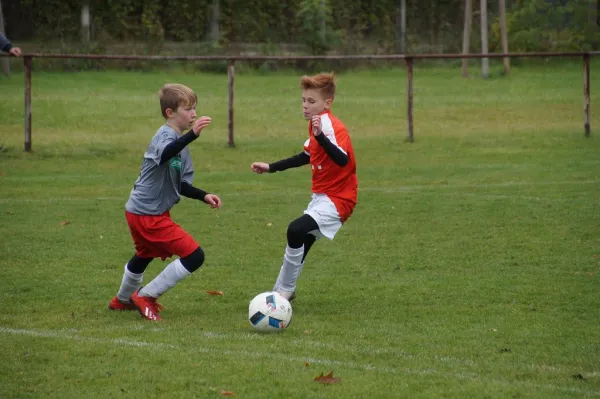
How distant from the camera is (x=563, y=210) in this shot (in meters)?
11.7

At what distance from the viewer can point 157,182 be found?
6980 mm

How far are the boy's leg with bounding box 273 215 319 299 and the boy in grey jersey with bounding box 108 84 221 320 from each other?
0.63 m

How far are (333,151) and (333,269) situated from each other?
2063 mm

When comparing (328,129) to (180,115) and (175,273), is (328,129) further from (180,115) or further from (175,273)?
(175,273)

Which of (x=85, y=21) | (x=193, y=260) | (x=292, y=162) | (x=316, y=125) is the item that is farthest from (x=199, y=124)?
Answer: (x=85, y=21)

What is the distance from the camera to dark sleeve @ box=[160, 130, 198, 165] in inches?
262

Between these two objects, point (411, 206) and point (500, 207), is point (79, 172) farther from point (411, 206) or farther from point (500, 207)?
point (500, 207)

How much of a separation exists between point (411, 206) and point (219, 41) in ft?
77.3

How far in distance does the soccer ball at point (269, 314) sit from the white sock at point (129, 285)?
0.99m

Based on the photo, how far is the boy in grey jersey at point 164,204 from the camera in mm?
6891

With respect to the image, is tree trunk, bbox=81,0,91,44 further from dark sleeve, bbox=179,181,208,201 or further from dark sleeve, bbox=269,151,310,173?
dark sleeve, bbox=179,181,208,201

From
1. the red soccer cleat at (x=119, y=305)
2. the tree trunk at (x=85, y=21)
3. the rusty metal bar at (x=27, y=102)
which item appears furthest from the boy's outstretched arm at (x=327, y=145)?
the tree trunk at (x=85, y=21)

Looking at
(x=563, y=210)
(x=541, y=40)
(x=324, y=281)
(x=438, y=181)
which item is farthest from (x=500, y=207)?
(x=541, y=40)

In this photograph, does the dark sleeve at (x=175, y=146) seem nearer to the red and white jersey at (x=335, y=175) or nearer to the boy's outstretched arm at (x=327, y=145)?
the boy's outstretched arm at (x=327, y=145)
